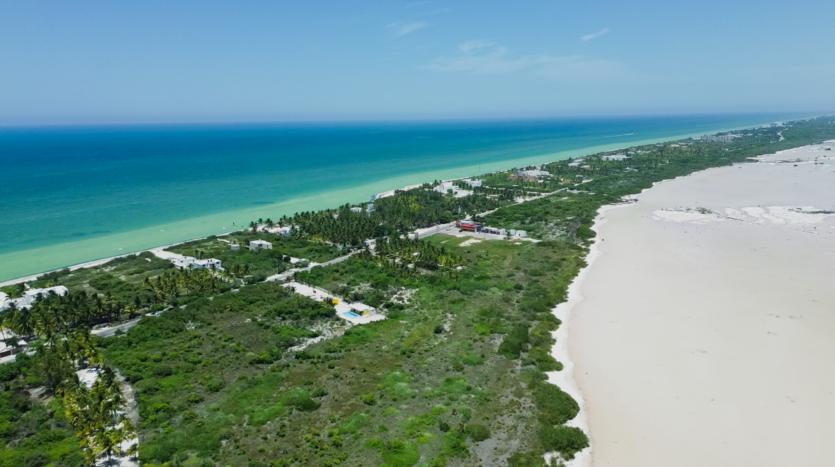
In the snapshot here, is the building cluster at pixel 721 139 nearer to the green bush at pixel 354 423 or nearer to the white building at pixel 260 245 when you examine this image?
the white building at pixel 260 245

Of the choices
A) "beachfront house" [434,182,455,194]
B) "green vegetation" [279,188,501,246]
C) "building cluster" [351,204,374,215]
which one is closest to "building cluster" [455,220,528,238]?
"green vegetation" [279,188,501,246]

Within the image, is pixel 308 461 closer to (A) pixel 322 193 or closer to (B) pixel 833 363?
(B) pixel 833 363

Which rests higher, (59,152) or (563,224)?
(59,152)

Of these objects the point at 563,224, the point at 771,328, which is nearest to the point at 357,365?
the point at 771,328

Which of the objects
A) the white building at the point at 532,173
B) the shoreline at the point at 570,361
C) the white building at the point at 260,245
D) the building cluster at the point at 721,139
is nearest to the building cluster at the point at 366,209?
the white building at the point at 260,245

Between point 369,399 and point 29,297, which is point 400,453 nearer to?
point 369,399
